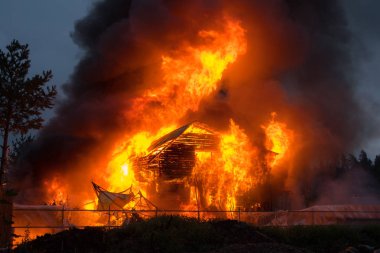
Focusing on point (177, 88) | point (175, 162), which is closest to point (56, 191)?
point (175, 162)

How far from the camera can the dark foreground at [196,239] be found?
13.5 metres

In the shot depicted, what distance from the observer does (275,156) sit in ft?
109

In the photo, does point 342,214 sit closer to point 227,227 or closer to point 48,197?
point 227,227

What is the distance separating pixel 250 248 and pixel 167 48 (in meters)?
23.5

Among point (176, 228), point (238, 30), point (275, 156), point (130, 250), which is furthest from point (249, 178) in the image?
point (130, 250)

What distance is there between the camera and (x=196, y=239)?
580 inches

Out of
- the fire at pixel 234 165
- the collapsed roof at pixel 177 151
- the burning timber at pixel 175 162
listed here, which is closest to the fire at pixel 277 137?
the fire at pixel 234 165

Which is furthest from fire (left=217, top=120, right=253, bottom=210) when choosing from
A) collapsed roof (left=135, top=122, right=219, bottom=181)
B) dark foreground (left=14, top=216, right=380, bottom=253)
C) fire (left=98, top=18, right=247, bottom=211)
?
dark foreground (left=14, top=216, right=380, bottom=253)

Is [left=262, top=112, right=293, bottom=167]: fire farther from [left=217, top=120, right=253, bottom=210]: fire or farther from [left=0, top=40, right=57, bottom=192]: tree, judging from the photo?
[left=0, top=40, right=57, bottom=192]: tree

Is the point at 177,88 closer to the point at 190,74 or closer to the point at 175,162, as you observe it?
the point at 190,74

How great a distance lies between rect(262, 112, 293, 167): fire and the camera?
3434 centimetres

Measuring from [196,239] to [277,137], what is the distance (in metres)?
21.6

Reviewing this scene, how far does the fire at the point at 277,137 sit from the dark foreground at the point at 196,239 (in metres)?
16.2

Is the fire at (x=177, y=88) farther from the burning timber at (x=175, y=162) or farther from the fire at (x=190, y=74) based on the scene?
the burning timber at (x=175, y=162)
